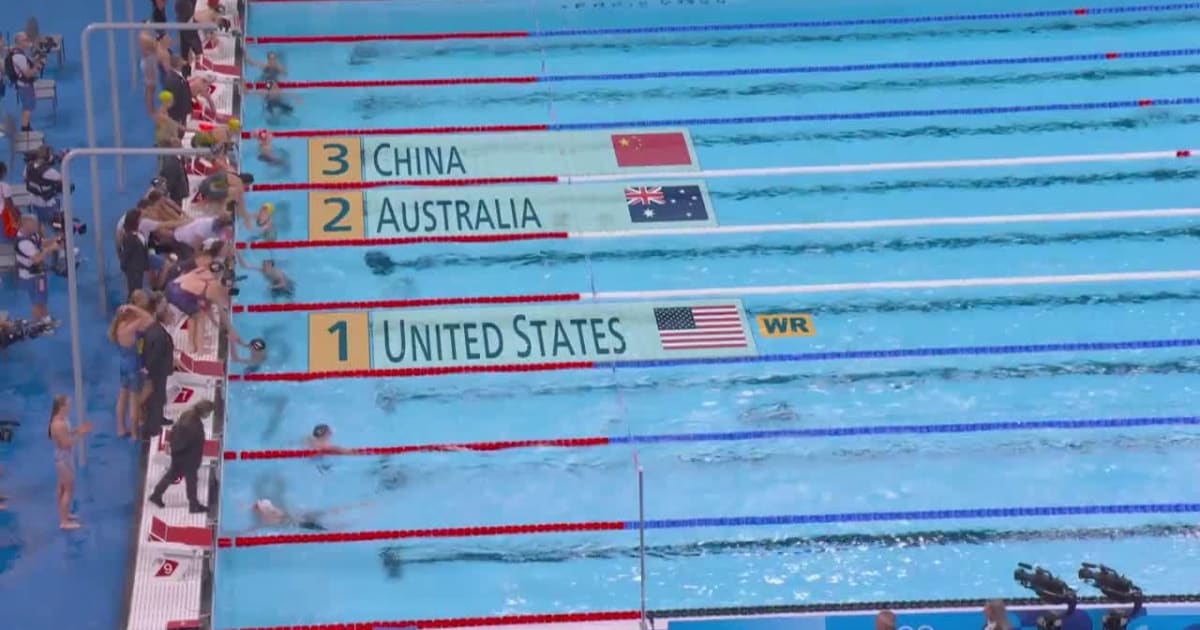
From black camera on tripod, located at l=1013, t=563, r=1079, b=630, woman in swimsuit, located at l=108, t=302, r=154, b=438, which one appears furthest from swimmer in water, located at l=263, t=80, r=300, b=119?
black camera on tripod, located at l=1013, t=563, r=1079, b=630

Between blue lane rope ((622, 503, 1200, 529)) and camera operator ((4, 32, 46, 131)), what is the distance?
622 centimetres

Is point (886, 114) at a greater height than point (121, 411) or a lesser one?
greater

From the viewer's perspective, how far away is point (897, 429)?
10.7 metres

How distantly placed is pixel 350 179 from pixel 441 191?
0.68 metres

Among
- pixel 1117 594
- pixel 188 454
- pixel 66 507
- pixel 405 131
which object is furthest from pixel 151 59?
pixel 1117 594

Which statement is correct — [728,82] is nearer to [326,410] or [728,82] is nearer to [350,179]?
[350,179]

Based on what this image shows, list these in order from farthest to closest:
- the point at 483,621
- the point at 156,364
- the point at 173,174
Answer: the point at 173,174
the point at 156,364
the point at 483,621

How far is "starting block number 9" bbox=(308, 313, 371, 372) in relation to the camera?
1124 centimetres

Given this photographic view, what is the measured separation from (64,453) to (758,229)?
5123 millimetres

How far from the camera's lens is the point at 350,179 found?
13.3 meters

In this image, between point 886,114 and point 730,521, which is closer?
point 730,521

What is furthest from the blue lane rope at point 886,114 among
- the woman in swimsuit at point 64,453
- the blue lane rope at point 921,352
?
the woman in swimsuit at point 64,453

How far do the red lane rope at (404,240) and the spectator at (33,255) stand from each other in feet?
4.50

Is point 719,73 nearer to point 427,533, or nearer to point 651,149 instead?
point 651,149
